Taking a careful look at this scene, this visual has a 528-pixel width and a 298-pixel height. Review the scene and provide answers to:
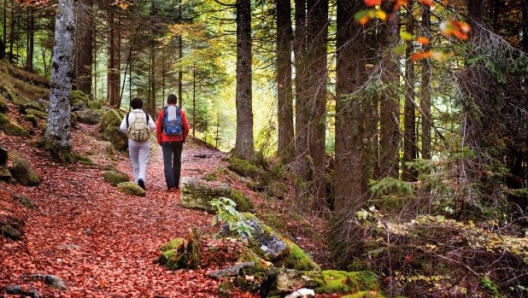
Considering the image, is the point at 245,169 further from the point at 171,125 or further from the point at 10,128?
the point at 10,128

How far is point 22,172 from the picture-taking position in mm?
7086

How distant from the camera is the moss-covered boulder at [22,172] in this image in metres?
7.00

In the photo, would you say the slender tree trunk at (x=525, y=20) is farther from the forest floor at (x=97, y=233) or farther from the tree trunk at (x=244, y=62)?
the tree trunk at (x=244, y=62)

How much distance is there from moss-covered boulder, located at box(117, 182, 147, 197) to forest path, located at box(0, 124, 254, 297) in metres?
0.16

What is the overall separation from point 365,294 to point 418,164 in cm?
147

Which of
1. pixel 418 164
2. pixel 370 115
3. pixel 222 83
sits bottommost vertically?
pixel 418 164

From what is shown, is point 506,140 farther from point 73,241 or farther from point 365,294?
point 73,241

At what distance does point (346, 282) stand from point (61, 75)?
684cm

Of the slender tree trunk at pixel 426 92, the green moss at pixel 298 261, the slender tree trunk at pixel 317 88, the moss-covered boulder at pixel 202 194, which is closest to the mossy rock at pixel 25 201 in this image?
the moss-covered boulder at pixel 202 194

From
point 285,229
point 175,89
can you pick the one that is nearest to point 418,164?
point 285,229

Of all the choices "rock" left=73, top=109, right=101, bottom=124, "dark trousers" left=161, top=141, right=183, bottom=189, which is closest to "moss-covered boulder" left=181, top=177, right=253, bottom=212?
"dark trousers" left=161, top=141, right=183, bottom=189

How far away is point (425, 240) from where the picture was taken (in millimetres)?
4902

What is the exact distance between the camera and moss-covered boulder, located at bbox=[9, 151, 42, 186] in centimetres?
700

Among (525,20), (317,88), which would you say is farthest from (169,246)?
(525,20)
